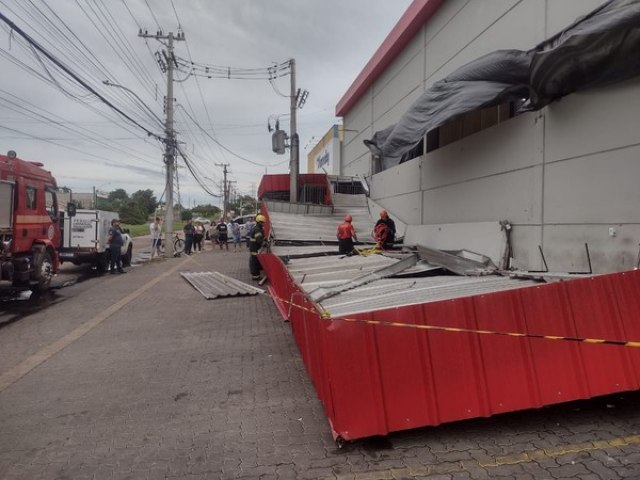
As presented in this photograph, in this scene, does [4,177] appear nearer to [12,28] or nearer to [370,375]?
[12,28]

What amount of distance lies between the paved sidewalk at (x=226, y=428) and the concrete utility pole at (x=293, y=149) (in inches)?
546

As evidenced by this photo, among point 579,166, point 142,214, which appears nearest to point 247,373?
point 579,166

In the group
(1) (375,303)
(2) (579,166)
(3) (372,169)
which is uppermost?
(3) (372,169)

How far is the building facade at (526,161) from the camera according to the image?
5.43 meters

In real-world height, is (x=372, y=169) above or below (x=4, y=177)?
above

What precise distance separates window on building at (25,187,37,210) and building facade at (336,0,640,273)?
30.2ft

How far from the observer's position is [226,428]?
3504 millimetres

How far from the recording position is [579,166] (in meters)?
5.97

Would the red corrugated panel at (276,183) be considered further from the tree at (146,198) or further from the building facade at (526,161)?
A: the tree at (146,198)

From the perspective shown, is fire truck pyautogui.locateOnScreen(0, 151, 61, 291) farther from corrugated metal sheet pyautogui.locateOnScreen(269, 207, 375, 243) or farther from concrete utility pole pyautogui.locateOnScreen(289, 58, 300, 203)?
concrete utility pole pyautogui.locateOnScreen(289, 58, 300, 203)

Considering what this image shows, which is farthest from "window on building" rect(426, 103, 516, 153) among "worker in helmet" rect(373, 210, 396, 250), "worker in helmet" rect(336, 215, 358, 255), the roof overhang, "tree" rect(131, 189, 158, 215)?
"tree" rect(131, 189, 158, 215)

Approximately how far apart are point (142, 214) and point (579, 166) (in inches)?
3424

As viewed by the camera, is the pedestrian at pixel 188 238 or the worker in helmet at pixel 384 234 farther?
the pedestrian at pixel 188 238

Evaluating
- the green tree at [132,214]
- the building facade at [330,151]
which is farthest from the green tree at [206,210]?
the building facade at [330,151]
